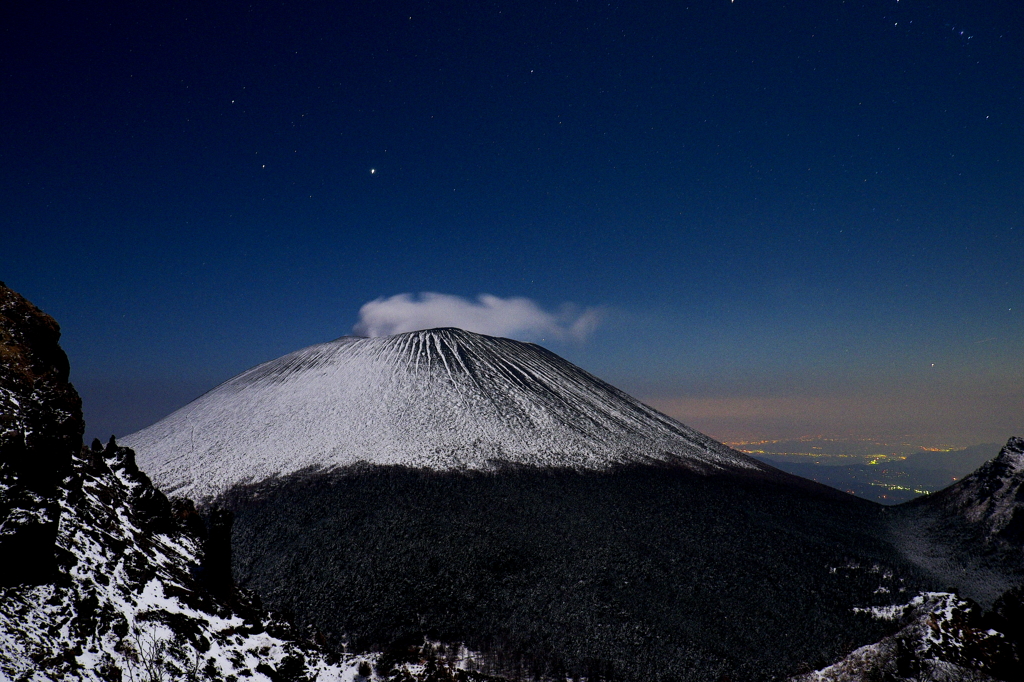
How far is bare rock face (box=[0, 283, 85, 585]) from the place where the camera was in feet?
19.7

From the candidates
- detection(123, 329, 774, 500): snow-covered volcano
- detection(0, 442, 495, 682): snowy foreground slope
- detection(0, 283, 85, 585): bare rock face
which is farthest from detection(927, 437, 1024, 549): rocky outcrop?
detection(0, 283, 85, 585): bare rock face

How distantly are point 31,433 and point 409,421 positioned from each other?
79.1ft

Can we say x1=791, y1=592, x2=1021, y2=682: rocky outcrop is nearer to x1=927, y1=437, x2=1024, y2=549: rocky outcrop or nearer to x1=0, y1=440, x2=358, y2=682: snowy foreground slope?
x1=0, y1=440, x2=358, y2=682: snowy foreground slope

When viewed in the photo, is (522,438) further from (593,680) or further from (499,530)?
(593,680)

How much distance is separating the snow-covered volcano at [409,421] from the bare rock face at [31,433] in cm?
1835

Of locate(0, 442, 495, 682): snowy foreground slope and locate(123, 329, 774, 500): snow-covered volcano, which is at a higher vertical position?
locate(123, 329, 774, 500): snow-covered volcano

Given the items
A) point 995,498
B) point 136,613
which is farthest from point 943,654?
point 995,498

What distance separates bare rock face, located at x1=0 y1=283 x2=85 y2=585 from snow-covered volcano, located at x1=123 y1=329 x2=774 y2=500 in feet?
60.2

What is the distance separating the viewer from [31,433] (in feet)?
23.2

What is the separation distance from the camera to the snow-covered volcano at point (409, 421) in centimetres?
2733

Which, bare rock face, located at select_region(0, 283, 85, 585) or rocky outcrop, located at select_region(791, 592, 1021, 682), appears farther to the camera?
rocky outcrop, located at select_region(791, 592, 1021, 682)

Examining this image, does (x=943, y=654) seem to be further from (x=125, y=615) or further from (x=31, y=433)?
(x=31, y=433)

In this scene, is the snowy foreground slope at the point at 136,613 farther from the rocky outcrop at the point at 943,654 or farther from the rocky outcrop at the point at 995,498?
the rocky outcrop at the point at 995,498

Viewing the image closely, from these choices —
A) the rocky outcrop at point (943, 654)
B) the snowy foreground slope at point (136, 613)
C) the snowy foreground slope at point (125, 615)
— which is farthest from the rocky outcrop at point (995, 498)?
the snowy foreground slope at point (125, 615)
